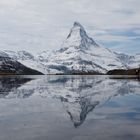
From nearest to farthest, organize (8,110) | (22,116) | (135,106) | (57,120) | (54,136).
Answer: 1. (54,136)
2. (57,120)
3. (22,116)
4. (8,110)
5. (135,106)

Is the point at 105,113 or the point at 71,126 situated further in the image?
the point at 105,113

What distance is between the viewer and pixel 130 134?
18.2 meters

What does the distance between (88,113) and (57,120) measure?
14.9 feet

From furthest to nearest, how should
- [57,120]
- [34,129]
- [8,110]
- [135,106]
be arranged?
[135,106]
[8,110]
[57,120]
[34,129]

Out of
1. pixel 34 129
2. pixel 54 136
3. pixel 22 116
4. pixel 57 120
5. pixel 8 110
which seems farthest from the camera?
pixel 8 110

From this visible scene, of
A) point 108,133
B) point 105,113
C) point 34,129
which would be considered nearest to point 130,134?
point 108,133

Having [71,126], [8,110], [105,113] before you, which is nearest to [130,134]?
[71,126]

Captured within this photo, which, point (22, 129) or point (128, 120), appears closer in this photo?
point (22, 129)

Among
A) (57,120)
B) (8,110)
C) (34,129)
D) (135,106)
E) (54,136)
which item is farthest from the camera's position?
(135,106)

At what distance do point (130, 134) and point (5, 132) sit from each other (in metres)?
7.05

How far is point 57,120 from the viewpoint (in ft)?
77.3

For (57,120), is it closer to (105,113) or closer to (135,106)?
(105,113)

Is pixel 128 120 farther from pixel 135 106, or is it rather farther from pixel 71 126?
pixel 135 106

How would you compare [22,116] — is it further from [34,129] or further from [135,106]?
[135,106]
